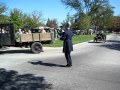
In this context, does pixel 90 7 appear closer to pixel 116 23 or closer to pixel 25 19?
pixel 25 19

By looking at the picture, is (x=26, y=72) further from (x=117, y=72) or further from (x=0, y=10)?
(x=0, y=10)

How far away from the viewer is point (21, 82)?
8.91 m

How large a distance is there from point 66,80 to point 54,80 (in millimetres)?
393

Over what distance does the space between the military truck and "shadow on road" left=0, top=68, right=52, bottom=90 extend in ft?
25.5

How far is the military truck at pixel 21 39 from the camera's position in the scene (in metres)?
18.0

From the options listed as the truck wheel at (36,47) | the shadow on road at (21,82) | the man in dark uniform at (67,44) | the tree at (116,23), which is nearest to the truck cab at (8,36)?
the truck wheel at (36,47)

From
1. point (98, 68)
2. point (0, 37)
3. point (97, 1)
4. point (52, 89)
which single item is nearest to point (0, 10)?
point (0, 37)

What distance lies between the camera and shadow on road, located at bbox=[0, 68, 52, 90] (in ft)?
27.1

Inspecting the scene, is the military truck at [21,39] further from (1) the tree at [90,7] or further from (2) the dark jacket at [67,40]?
(1) the tree at [90,7]

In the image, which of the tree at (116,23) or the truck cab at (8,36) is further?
the tree at (116,23)

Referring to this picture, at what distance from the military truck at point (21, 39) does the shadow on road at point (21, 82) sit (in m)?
7.78

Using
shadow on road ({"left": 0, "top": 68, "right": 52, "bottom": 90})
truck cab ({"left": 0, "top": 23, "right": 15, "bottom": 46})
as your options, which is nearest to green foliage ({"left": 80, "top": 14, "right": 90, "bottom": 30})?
truck cab ({"left": 0, "top": 23, "right": 15, "bottom": 46})

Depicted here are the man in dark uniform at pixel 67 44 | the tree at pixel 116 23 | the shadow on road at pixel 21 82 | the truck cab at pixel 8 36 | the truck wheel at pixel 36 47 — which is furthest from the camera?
the tree at pixel 116 23

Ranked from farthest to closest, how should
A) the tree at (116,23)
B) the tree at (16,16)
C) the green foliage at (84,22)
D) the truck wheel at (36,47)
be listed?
the tree at (116,23), the green foliage at (84,22), the tree at (16,16), the truck wheel at (36,47)
